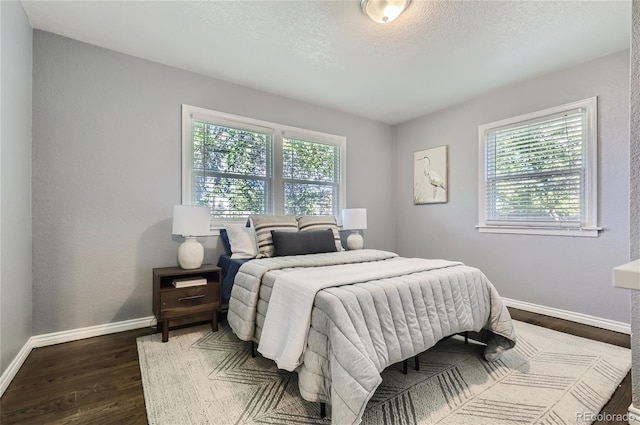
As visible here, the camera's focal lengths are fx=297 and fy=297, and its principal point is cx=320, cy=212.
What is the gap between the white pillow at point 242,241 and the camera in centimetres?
293

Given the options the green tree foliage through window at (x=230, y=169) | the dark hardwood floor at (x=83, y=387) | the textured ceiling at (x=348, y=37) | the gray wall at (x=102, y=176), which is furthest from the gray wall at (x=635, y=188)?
the gray wall at (x=102, y=176)

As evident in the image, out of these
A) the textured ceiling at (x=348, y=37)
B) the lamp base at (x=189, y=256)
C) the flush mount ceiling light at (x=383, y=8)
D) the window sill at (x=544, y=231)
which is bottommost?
the lamp base at (x=189, y=256)

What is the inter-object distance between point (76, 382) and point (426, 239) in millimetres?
3991

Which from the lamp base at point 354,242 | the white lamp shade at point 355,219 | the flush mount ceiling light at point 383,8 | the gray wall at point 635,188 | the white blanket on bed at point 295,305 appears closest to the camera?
the gray wall at point 635,188

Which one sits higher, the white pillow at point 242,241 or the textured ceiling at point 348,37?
the textured ceiling at point 348,37

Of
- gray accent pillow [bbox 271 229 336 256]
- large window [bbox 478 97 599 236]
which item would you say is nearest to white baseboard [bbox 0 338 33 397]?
gray accent pillow [bbox 271 229 336 256]

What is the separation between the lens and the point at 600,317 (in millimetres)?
2771

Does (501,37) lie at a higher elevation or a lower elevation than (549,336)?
higher

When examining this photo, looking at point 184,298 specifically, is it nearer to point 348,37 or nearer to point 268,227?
point 268,227

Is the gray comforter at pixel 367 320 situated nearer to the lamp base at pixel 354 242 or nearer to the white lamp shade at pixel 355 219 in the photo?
the lamp base at pixel 354 242

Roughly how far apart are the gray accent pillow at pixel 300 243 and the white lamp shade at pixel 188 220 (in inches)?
26.8

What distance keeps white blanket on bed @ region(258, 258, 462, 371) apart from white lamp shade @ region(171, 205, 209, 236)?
1.11 m

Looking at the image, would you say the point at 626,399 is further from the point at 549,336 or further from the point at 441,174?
the point at 441,174

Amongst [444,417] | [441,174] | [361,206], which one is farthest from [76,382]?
[441,174]
